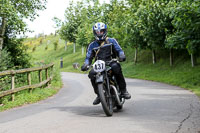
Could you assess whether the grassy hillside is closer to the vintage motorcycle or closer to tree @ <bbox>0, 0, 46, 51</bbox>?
tree @ <bbox>0, 0, 46, 51</bbox>

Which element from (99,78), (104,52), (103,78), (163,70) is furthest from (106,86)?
(163,70)

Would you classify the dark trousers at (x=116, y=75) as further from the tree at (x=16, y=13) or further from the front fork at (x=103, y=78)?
the tree at (x=16, y=13)

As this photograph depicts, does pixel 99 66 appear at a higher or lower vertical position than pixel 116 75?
higher

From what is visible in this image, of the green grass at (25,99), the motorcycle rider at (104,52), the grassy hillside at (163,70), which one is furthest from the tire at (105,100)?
Answer: the grassy hillside at (163,70)

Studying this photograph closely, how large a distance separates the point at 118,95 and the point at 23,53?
40.2 ft

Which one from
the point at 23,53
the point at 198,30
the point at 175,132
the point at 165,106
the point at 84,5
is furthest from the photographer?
the point at 84,5

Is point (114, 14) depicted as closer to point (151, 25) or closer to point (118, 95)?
point (151, 25)

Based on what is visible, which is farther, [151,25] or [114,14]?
[114,14]

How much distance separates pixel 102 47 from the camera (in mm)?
6699

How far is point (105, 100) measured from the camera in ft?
Answer: 19.6

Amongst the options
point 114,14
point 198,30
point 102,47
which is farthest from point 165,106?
point 114,14

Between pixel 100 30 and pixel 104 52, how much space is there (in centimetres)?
53

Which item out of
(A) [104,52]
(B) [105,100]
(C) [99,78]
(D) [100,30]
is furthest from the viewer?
(A) [104,52]

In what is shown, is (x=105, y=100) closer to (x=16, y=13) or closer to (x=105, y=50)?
(x=105, y=50)
